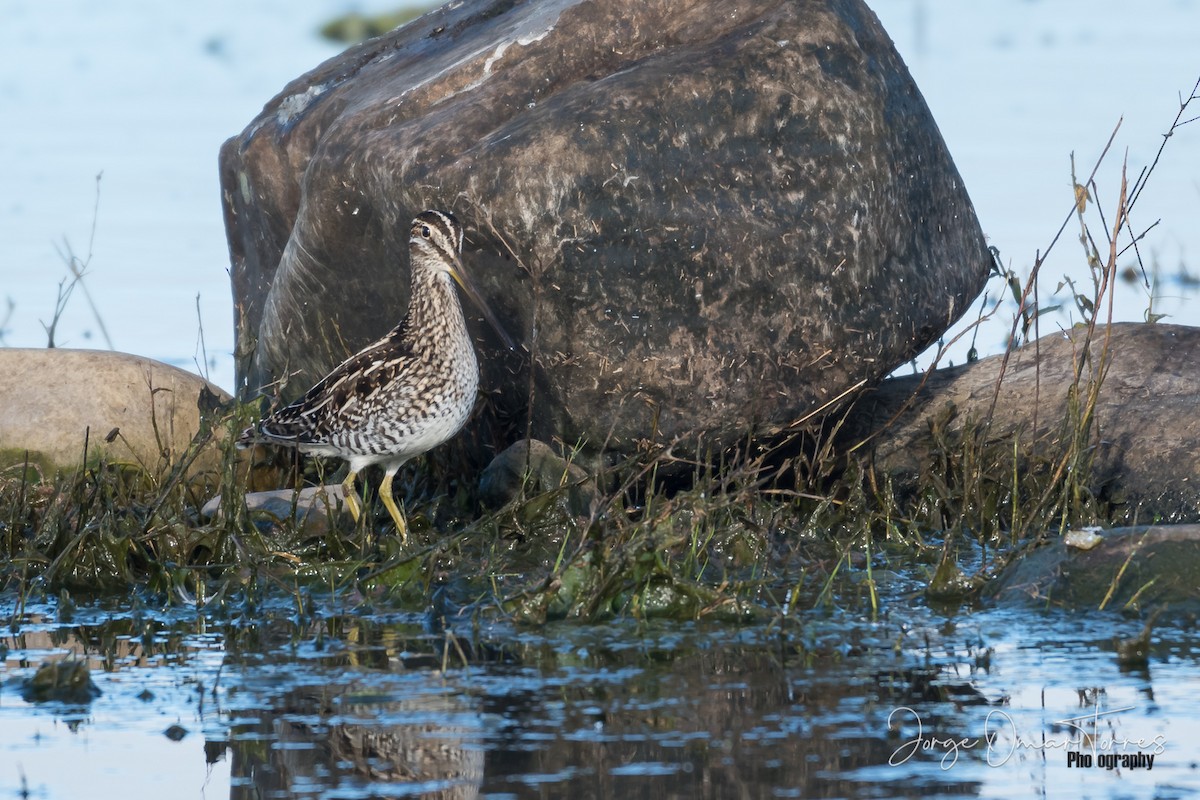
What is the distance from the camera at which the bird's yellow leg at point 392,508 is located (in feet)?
22.5

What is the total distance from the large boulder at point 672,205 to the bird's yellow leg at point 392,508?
1.99 ft

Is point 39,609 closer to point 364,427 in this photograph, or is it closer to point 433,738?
point 364,427

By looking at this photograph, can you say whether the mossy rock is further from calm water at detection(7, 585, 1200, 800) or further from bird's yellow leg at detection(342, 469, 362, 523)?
bird's yellow leg at detection(342, 469, 362, 523)

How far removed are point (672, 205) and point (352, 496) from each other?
168cm

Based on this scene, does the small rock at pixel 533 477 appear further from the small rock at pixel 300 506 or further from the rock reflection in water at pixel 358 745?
the rock reflection in water at pixel 358 745

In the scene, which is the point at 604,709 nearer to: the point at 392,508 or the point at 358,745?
the point at 358,745

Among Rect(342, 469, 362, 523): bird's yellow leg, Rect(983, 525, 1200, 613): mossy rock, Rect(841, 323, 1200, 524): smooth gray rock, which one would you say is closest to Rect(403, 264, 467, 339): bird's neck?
Rect(342, 469, 362, 523): bird's yellow leg

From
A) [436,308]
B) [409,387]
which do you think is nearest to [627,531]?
[409,387]

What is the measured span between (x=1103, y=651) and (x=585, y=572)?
1585 millimetres

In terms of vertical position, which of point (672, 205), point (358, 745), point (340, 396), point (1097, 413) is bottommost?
point (358, 745)

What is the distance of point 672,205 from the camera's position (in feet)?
22.0

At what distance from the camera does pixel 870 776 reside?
416cm

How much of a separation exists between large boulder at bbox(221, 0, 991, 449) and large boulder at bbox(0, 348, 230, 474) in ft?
2.29

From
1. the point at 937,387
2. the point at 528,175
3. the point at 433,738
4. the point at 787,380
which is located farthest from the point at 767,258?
the point at 433,738
